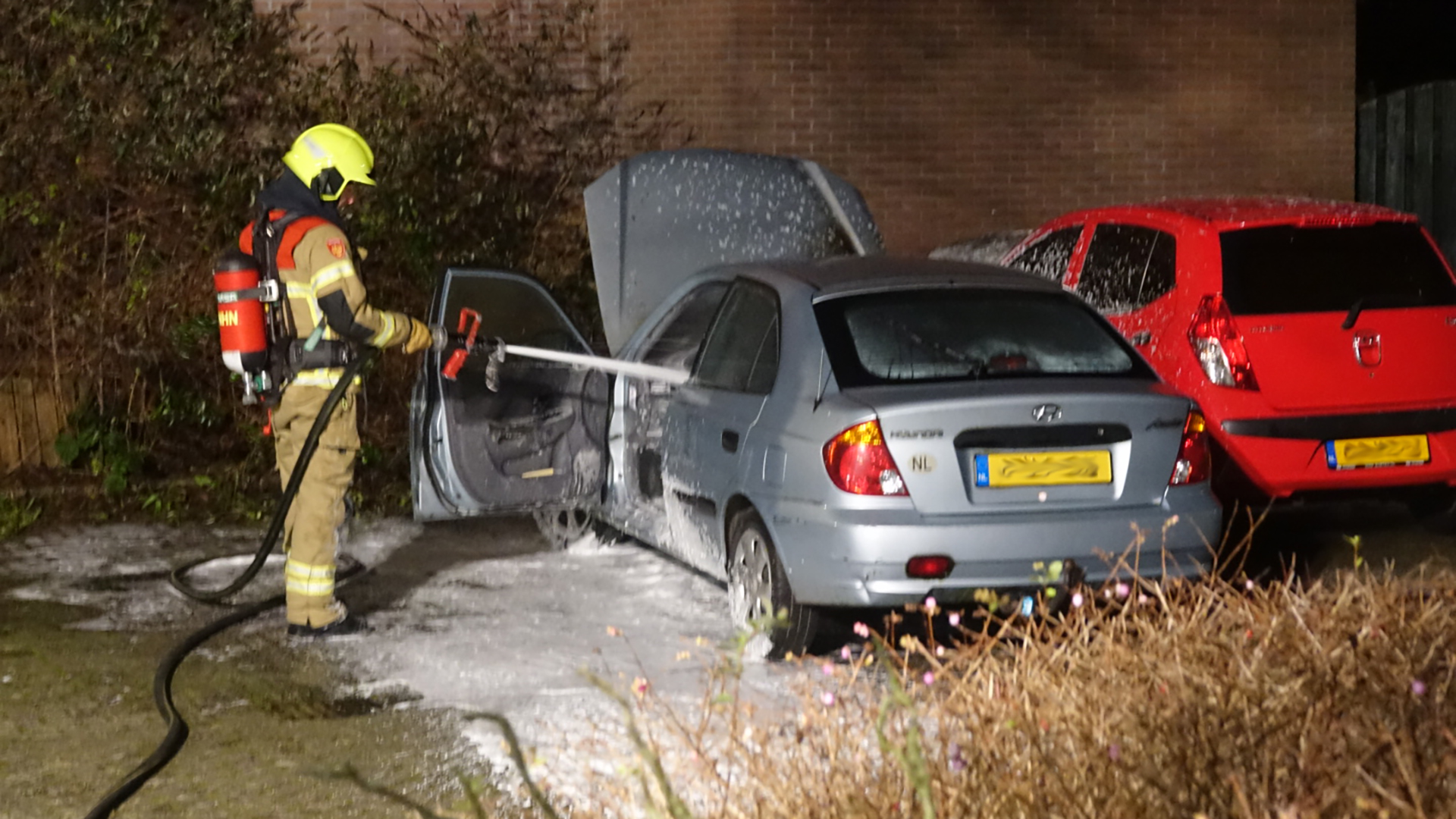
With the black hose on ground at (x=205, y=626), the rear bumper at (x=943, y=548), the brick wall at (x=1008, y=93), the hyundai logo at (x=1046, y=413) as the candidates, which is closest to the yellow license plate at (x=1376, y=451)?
the rear bumper at (x=943, y=548)

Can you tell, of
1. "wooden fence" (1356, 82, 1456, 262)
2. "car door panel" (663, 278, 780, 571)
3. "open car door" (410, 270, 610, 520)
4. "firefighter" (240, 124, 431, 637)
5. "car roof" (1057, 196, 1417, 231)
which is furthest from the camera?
"wooden fence" (1356, 82, 1456, 262)

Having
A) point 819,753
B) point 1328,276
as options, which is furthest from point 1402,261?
point 819,753

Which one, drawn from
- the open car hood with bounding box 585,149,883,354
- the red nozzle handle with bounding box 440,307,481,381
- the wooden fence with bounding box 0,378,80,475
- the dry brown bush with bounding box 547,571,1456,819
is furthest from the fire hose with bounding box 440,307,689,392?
the wooden fence with bounding box 0,378,80,475

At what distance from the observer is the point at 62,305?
408 inches

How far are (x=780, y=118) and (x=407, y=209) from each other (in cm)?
398

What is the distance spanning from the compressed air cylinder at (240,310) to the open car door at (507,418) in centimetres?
88

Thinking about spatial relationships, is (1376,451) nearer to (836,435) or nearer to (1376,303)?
(1376,303)

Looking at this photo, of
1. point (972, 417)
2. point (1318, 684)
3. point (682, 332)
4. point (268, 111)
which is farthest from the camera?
point (268, 111)

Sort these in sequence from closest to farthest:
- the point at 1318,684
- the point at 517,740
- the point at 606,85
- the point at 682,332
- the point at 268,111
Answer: the point at 1318,684 → the point at 517,740 → the point at 682,332 → the point at 268,111 → the point at 606,85

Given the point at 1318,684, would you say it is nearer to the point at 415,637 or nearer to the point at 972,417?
the point at 972,417

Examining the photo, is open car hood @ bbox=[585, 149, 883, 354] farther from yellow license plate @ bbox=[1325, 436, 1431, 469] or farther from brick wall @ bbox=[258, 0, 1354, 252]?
brick wall @ bbox=[258, 0, 1354, 252]

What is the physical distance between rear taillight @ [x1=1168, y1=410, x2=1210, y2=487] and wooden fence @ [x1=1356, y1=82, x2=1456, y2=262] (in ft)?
31.4

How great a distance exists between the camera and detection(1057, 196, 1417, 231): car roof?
789cm

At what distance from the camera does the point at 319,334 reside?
6605 mm
